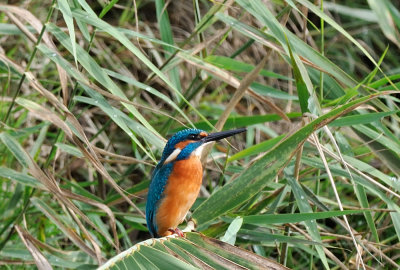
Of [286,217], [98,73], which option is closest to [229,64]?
[98,73]

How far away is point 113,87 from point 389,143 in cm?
93

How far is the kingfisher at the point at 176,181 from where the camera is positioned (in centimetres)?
230

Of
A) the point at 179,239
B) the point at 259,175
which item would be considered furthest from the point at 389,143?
the point at 179,239

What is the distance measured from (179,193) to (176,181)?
0.05 metres

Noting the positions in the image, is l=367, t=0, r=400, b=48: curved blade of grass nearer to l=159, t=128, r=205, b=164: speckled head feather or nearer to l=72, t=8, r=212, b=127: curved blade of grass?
l=72, t=8, r=212, b=127: curved blade of grass

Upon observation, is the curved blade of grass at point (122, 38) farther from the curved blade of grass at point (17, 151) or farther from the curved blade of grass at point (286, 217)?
the curved blade of grass at point (17, 151)

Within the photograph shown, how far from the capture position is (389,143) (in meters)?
2.11

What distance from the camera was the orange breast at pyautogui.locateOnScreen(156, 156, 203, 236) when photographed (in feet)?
7.53

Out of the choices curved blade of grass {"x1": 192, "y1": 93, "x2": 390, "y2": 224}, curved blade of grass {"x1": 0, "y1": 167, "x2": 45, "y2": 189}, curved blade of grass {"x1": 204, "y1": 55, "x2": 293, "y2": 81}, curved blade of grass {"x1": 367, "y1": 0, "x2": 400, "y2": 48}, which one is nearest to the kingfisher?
curved blade of grass {"x1": 204, "y1": 55, "x2": 293, "y2": 81}

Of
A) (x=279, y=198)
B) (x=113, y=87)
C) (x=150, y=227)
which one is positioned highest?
(x=113, y=87)

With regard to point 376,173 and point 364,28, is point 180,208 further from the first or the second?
point 364,28

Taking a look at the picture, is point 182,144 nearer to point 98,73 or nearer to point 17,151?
point 98,73

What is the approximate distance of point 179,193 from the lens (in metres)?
2.30

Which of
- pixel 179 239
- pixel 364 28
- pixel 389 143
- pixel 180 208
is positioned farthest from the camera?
pixel 364 28
